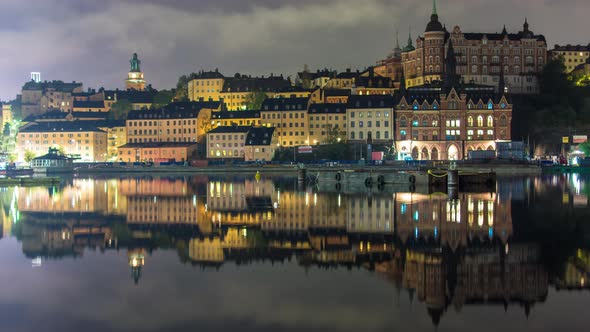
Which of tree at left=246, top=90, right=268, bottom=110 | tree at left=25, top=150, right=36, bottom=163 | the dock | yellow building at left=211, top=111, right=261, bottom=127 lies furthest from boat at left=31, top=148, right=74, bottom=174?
tree at left=246, top=90, right=268, bottom=110

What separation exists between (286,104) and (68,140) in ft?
130

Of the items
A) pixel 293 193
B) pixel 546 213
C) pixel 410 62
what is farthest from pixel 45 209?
pixel 410 62

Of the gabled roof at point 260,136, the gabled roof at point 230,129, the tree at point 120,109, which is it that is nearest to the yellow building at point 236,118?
the gabled roof at point 230,129

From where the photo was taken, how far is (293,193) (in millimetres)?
54969

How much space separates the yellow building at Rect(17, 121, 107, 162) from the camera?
11988 centimetres

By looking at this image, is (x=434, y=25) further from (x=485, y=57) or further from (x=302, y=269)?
(x=302, y=269)

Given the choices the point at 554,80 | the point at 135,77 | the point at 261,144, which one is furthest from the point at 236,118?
the point at 135,77

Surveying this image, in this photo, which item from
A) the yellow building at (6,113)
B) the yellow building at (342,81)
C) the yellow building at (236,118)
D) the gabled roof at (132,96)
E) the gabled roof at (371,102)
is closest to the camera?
the gabled roof at (371,102)

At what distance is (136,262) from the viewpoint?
2425 cm

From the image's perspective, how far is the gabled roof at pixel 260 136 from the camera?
103 metres

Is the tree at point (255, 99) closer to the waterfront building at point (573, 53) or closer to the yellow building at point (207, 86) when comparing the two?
the yellow building at point (207, 86)

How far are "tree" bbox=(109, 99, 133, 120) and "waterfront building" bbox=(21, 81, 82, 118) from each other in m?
14.0

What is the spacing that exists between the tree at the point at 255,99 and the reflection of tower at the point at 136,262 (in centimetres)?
9707

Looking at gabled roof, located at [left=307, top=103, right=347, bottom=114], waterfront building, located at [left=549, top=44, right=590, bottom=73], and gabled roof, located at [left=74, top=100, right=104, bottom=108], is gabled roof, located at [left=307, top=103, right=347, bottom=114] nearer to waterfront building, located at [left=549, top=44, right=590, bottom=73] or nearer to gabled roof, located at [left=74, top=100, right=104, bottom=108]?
gabled roof, located at [left=74, top=100, right=104, bottom=108]
